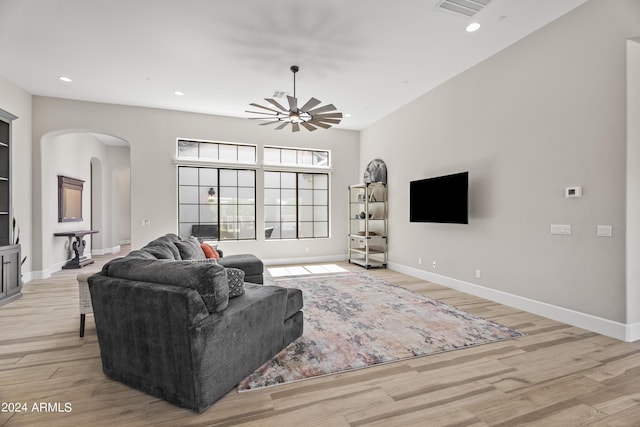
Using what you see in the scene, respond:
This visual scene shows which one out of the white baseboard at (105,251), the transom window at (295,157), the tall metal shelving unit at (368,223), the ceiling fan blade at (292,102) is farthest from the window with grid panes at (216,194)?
the white baseboard at (105,251)

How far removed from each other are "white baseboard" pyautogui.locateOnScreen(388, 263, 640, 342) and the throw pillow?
362 centimetres

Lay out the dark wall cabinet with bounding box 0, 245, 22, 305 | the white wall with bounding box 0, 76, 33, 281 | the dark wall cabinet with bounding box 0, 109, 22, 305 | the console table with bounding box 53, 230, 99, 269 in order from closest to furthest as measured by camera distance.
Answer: the dark wall cabinet with bounding box 0, 245, 22, 305
the dark wall cabinet with bounding box 0, 109, 22, 305
the white wall with bounding box 0, 76, 33, 281
the console table with bounding box 53, 230, 99, 269

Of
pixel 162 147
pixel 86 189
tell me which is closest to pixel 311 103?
pixel 162 147

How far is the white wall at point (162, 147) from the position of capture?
19.2 feet

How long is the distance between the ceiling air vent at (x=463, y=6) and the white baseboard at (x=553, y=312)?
3.48 m

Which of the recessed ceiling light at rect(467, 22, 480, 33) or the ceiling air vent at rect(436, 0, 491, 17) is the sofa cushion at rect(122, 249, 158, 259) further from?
the recessed ceiling light at rect(467, 22, 480, 33)

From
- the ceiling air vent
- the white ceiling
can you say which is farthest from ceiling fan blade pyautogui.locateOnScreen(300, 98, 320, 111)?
the ceiling air vent

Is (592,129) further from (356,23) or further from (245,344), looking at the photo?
(245,344)

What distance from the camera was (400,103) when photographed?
6.21 m

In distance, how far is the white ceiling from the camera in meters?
3.32

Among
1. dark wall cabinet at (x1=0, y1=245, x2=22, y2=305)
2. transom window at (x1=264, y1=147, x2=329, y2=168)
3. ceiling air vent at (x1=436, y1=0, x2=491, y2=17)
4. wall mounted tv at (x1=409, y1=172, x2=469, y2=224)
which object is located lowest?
dark wall cabinet at (x1=0, y1=245, x2=22, y2=305)

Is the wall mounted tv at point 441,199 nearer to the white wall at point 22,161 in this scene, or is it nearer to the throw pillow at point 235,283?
the throw pillow at point 235,283

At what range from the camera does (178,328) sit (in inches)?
76.3

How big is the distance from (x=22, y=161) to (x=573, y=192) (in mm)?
8367
